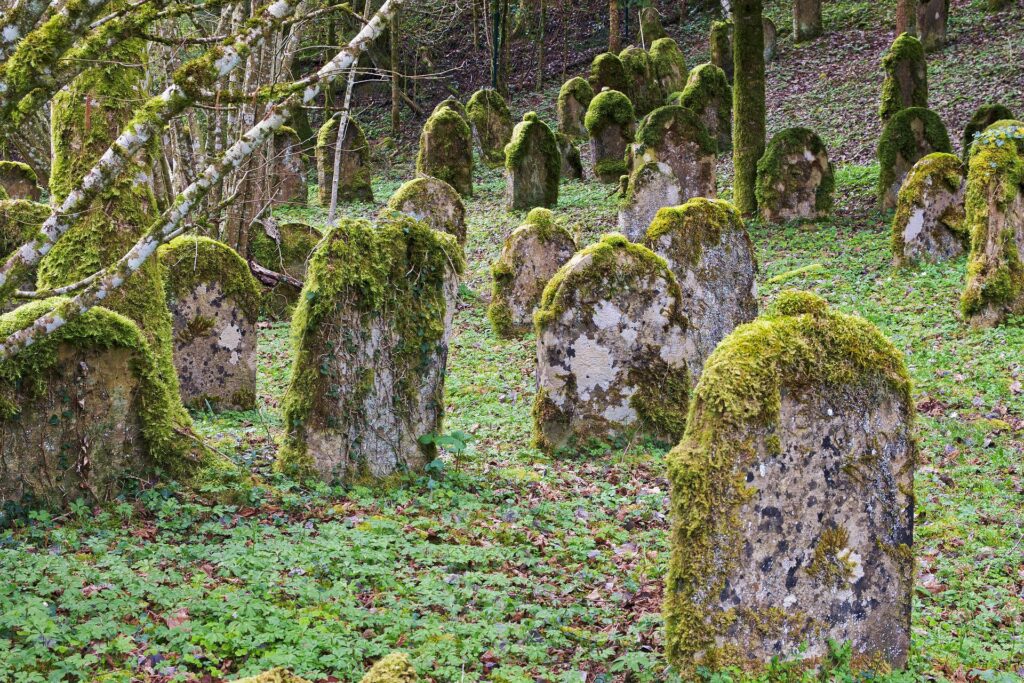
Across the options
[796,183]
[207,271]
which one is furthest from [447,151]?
[207,271]

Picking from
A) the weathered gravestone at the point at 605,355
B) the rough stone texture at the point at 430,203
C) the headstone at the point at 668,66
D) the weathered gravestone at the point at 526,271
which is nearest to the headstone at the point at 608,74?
the headstone at the point at 668,66

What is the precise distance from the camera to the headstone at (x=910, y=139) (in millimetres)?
16250

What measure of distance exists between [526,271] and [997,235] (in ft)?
19.4

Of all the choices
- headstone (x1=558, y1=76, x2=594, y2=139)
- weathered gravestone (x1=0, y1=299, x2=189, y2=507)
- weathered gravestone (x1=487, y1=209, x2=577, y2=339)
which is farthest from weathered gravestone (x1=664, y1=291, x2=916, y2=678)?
headstone (x1=558, y1=76, x2=594, y2=139)

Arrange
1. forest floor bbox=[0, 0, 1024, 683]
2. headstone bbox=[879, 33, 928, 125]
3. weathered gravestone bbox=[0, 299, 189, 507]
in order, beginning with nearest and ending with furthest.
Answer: forest floor bbox=[0, 0, 1024, 683] < weathered gravestone bbox=[0, 299, 189, 507] < headstone bbox=[879, 33, 928, 125]

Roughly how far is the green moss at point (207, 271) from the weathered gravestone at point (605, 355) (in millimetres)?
3220

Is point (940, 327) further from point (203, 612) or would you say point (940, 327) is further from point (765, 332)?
point (203, 612)

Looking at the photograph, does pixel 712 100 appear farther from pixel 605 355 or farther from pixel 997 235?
pixel 605 355

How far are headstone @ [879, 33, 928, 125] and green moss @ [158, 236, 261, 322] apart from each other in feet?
49.6

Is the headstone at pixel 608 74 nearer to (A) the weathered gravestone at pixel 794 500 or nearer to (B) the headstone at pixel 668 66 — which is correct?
(B) the headstone at pixel 668 66

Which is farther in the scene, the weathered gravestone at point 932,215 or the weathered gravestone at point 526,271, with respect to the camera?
the weathered gravestone at point 932,215

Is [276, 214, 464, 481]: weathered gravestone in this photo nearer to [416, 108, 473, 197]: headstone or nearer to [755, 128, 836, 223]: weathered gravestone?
[755, 128, 836, 223]: weathered gravestone

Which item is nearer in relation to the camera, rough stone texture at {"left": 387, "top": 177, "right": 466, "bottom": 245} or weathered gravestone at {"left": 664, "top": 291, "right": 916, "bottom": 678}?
weathered gravestone at {"left": 664, "top": 291, "right": 916, "bottom": 678}

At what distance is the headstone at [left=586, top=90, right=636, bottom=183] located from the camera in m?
22.4
